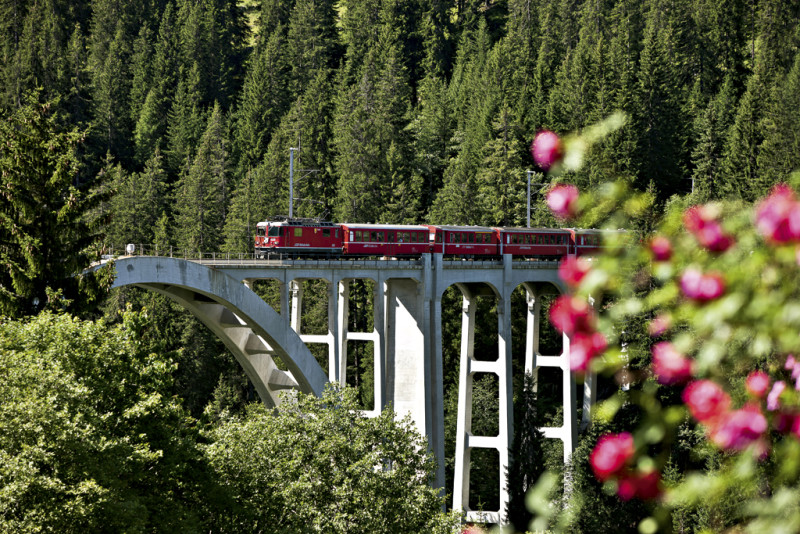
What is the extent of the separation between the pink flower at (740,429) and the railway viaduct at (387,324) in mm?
25363

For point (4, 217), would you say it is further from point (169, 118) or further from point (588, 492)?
point (169, 118)

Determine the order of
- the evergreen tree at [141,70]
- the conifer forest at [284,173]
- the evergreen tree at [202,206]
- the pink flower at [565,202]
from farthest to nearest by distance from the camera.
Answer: the evergreen tree at [141,70] → the evergreen tree at [202,206] → the conifer forest at [284,173] → the pink flower at [565,202]

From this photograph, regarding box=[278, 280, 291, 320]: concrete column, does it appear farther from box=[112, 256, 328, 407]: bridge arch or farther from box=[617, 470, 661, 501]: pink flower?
box=[617, 470, 661, 501]: pink flower

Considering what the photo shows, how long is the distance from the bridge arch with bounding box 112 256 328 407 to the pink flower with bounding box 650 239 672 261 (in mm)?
25724

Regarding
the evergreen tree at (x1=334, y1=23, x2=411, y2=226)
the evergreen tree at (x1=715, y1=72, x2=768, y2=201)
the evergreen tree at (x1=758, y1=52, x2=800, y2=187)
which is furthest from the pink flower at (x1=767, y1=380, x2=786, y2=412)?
the evergreen tree at (x1=334, y1=23, x2=411, y2=226)

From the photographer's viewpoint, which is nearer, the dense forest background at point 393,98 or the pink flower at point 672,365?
the pink flower at point 672,365

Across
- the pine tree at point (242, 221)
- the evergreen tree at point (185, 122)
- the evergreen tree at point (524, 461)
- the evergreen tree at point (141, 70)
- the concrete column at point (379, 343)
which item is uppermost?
the evergreen tree at point (141, 70)

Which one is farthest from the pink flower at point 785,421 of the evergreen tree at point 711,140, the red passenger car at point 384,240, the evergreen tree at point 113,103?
the evergreen tree at point 113,103

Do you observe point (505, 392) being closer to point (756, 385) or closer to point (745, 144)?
point (745, 144)

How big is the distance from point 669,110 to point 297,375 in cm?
5242

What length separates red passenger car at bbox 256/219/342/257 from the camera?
126ft

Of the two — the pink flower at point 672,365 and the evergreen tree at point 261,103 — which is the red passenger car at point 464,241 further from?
the evergreen tree at point 261,103

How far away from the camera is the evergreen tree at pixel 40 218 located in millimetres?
23297

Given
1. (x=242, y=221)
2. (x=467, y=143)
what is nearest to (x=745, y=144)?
(x=467, y=143)
